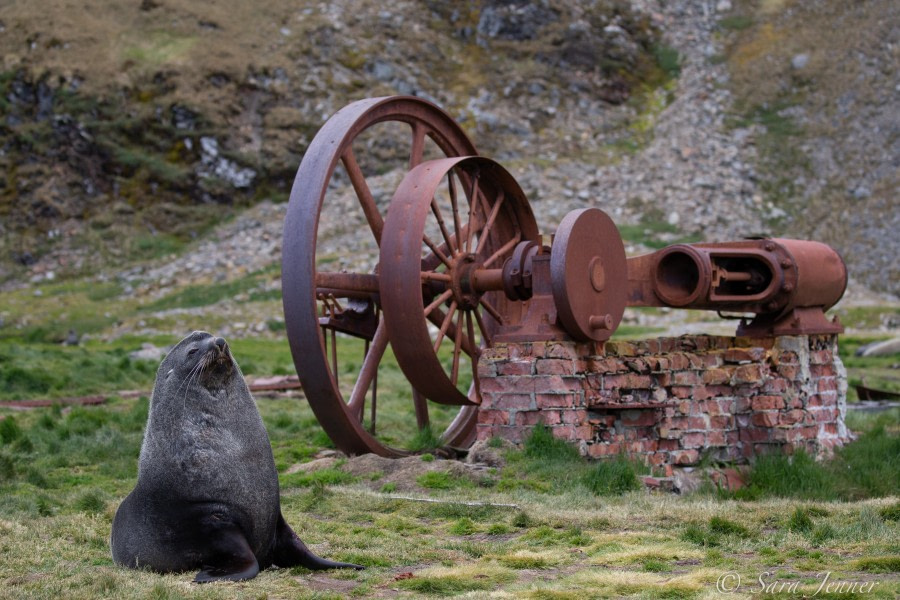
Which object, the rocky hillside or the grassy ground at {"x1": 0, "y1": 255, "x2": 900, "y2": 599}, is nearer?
the grassy ground at {"x1": 0, "y1": 255, "x2": 900, "y2": 599}

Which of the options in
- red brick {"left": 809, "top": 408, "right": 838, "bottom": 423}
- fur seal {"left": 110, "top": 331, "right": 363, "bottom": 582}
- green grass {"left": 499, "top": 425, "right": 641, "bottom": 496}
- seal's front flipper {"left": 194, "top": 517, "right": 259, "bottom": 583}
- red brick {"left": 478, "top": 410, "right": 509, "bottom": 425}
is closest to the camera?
seal's front flipper {"left": 194, "top": 517, "right": 259, "bottom": 583}

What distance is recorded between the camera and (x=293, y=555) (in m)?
5.87

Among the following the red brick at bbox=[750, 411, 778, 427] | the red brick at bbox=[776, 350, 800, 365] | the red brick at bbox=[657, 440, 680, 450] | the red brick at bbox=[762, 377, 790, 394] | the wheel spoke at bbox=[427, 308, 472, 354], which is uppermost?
the wheel spoke at bbox=[427, 308, 472, 354]

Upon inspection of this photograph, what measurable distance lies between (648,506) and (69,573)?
12.9 ft

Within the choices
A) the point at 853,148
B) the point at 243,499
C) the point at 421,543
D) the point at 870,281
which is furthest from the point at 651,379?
the point at 853,148

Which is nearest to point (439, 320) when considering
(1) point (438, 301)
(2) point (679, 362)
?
(1) point (438, 301)

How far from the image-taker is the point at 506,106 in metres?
35.5

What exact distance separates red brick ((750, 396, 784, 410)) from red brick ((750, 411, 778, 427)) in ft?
0.19

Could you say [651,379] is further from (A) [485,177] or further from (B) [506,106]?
(B) [506,106]

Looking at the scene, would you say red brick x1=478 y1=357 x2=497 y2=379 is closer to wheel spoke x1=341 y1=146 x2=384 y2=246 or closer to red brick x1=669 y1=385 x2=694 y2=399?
wheel spoke x1=341 y1=146 x2=384 y2=246

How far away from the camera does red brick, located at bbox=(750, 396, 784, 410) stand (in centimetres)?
1033

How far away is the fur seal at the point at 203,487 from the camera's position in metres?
5.61

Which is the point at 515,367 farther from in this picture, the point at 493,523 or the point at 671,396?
the point at 493,523

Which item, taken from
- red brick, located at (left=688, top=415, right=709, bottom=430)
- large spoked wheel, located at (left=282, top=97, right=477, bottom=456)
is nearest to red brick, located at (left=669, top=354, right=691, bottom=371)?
red brick, located at (left=688, top=415, right=709, bottom=430)
